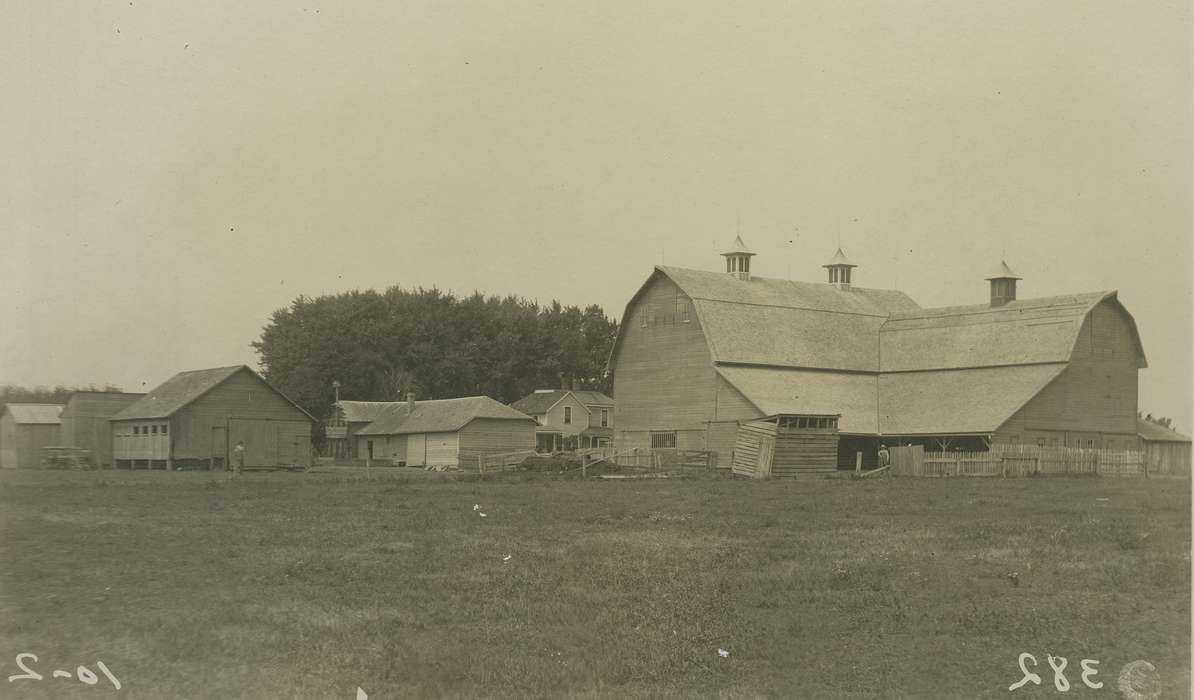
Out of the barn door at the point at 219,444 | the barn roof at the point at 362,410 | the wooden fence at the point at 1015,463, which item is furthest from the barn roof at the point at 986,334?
the barn roof at the point at 362,410

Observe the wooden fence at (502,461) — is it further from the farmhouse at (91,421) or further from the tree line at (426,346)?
the tree line at (426,346)

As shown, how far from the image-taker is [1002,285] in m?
54.1

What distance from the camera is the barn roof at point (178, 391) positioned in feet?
167

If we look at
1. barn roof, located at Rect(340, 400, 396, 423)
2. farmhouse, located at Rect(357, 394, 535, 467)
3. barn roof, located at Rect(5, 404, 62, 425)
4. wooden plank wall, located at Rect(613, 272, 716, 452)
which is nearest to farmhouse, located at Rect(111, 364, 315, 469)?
barn roof, located at Rect(5, 404, 62, 425)

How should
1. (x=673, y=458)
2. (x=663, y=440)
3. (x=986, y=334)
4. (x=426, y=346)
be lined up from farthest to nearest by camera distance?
(x=426, y=346)
(x=986, y=334)
(x=663, y=440)
(x=673, y=458)

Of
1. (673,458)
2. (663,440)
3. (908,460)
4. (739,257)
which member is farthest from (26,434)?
(908,460)

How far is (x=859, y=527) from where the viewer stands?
2041 cm

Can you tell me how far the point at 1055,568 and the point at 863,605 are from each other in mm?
3595

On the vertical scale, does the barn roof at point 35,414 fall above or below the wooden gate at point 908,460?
above

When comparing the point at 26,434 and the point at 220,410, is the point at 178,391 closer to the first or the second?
the point at 220,410

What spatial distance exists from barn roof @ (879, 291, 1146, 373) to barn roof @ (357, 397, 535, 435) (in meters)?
22.2

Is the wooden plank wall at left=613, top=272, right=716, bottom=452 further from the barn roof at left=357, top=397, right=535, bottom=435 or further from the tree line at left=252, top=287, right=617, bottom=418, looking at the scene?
the tree line at left=252, top=287, right=617, bottom=418

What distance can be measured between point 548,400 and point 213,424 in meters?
36.7

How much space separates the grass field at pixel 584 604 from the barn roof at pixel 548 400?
205 ft
